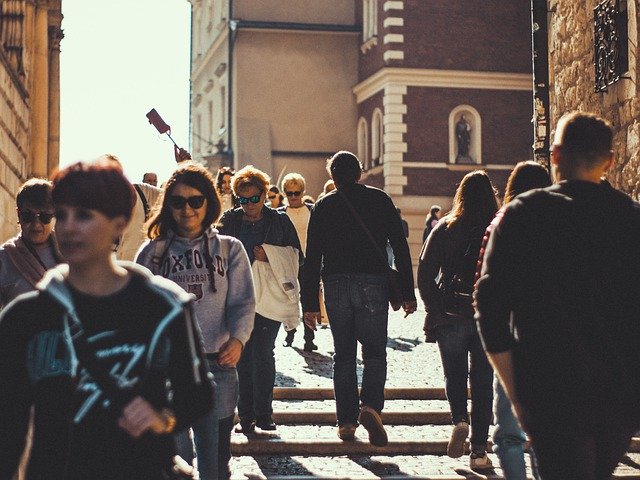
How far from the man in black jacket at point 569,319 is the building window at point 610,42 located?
291 inches

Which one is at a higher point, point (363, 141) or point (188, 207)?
point (363, 141)

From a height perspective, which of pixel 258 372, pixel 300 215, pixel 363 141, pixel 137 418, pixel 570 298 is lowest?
pixel 258 372

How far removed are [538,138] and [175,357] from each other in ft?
34.6

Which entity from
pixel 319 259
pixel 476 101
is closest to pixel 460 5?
pixel 476 101

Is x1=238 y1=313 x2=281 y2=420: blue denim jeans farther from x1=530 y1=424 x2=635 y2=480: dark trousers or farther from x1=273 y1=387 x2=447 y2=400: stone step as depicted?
x1=530 y1=424 x2=635 y2=480: dark trousers

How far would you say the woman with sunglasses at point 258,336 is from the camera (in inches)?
362

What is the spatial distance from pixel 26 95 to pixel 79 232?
19.5 m

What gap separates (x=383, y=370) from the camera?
8.95 m

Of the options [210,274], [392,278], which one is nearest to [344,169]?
[392,278]

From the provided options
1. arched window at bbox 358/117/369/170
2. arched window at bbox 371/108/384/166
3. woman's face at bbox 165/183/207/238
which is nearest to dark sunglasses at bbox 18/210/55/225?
woman's face at bbox 165/183/207/238

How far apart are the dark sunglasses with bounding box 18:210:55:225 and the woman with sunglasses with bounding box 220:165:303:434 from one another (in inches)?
114

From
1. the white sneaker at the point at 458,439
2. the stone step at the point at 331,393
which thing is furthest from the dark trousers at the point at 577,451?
the stone step at the point at 331,393

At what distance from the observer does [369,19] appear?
40594 mm

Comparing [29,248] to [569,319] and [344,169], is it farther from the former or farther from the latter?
[344,169]
